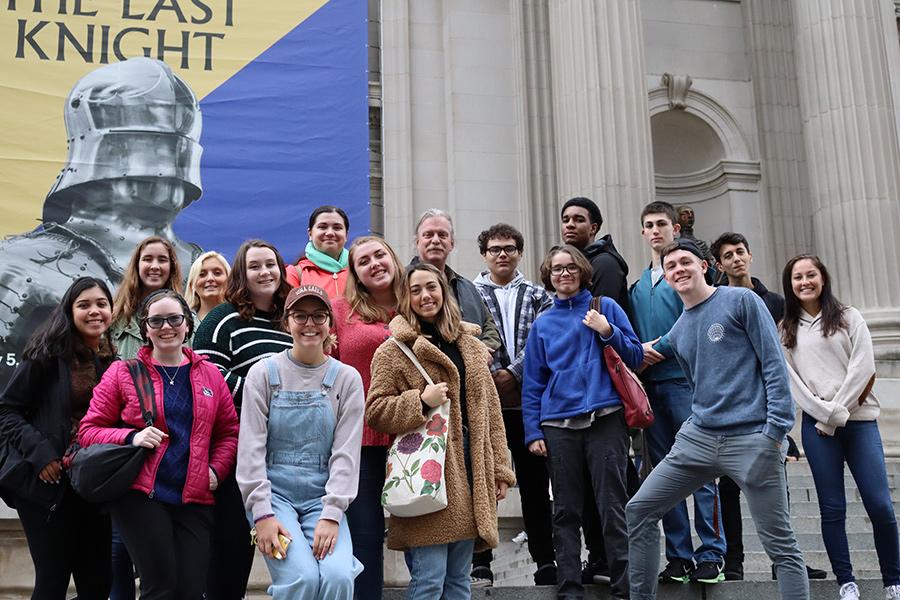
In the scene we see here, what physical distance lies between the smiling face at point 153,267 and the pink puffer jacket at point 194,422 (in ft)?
3.22

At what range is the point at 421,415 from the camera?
5094mm

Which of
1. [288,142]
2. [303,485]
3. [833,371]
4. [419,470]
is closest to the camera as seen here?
[303,485]

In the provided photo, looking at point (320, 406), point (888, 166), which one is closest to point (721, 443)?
point (320, 406)

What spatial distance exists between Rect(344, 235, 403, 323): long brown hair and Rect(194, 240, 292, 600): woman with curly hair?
0.36m

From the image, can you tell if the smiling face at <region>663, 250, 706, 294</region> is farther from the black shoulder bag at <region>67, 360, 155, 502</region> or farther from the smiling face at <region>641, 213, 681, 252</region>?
the black shoulder bag at <region>67, 360, 155, 502</region>

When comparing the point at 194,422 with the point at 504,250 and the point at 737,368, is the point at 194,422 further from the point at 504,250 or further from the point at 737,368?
the point at 737,368

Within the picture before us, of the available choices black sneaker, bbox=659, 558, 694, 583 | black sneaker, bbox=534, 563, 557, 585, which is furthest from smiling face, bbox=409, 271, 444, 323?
black sneaker, bbox=659, 558, 694, 583

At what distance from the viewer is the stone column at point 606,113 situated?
1209cm

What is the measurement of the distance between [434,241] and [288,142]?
21.4 ft

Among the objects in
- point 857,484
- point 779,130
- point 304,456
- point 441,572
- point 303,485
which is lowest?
point 441,572

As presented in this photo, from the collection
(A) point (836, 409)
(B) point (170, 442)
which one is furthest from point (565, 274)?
(B) point (170, 442)

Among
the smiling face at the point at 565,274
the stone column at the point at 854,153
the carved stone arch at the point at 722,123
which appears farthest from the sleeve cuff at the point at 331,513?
the carved stone arch at the point at 722,123

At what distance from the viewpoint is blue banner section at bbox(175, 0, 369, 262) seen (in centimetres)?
1198

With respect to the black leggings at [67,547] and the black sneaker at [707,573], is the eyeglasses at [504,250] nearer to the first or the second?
the black sneaker at [707,573]
